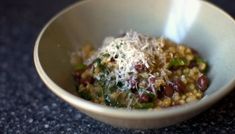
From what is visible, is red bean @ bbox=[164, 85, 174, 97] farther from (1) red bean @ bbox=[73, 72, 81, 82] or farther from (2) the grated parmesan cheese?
(1) red bean @ bbox=[73, 72, 81, 82]

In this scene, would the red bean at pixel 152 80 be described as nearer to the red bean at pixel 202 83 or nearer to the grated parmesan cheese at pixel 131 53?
the grated parmesan cheese at pixel 131 53

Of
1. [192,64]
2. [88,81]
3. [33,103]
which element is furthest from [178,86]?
[33,103]

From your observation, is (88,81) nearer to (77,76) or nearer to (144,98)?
(77,76)

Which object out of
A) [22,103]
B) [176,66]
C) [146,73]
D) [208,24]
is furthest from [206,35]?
[22,103]

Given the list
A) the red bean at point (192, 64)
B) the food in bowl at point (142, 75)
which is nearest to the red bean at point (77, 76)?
the food in bowl at point (142, 75)

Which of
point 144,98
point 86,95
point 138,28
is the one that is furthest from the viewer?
point 138,28

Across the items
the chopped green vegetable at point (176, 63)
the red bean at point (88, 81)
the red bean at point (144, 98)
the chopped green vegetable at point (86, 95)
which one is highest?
the red bean at point (88, 81)

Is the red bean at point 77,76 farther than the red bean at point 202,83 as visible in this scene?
Yes
